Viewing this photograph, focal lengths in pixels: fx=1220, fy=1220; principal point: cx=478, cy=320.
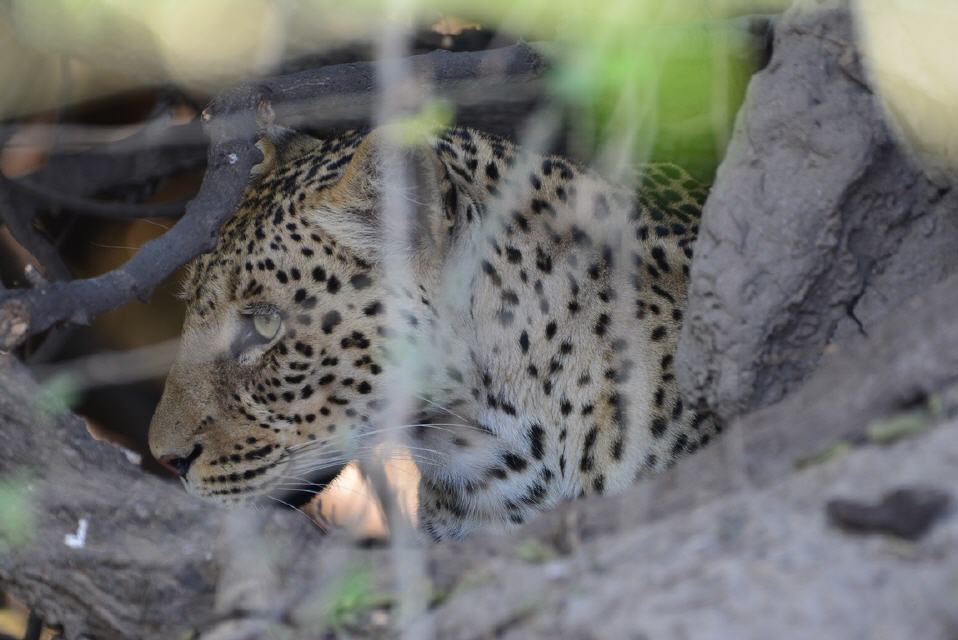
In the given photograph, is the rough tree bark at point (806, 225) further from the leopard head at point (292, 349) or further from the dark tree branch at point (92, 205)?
the dark tree branch at point (92, 205)

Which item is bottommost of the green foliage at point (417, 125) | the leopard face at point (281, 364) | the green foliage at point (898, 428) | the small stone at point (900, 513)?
the leopard face at point (281, 364)

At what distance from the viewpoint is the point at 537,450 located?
13.6 feet

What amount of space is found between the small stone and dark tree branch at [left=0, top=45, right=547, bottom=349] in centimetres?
219

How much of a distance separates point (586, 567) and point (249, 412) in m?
2.06

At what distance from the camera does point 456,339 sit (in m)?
4.09

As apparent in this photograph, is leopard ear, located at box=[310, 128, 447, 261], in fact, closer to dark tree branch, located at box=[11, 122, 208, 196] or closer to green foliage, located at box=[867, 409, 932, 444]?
green foliage, located at box=[867, 409, 932, 444]

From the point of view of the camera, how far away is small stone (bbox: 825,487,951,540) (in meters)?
2.13

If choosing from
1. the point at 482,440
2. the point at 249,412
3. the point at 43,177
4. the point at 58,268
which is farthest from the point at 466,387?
the point at 43,177

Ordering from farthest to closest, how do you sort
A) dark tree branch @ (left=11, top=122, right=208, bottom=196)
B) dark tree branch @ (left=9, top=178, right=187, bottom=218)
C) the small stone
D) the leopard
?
dark tree branch @ (left=11, top=122, right=208, bottom=196) → dark tree branch @ (left=9, top=178, right=187, bottom=218) → the leopard → the small stone

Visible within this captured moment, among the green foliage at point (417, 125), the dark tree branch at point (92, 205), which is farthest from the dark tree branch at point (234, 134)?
the dark tree branch at point (92, 205)

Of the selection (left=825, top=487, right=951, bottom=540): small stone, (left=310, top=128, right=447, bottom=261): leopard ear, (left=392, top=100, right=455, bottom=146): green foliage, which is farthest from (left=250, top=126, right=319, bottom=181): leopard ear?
(left=825, top=487, right=951, bottom=540): small stone

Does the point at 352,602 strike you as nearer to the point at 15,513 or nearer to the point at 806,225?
the point at 15,513

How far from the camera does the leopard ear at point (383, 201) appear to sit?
3.80 meters

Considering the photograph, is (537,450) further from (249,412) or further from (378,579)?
(378,579)
